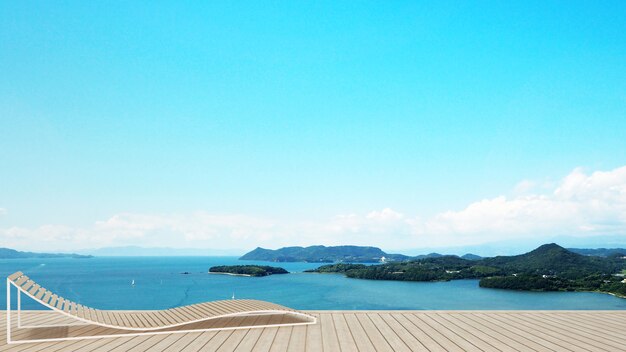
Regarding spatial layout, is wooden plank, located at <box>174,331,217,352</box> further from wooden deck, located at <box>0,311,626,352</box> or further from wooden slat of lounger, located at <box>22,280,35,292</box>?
wooden slat of lounger, located at <box>22,280,35,292</box>

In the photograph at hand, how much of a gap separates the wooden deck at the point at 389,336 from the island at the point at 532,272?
2313 inches

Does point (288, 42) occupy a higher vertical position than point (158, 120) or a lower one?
higher

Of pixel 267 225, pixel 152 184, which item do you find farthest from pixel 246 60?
pixel 267 225

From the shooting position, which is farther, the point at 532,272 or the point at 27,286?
the point at 532,272

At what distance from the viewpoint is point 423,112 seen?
32.2 metres

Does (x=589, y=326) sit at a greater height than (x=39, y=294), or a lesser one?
lesser

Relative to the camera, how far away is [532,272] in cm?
7225

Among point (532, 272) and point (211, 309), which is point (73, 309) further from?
point (532, 272)

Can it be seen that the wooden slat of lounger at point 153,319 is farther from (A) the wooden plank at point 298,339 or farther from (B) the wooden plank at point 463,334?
(B) the wooden plank at point 463,334

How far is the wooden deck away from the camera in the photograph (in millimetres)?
4973

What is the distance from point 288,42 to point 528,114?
17.8 m

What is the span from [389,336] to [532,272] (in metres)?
78.2

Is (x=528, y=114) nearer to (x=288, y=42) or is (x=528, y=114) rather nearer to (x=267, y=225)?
(x=288, y=42)

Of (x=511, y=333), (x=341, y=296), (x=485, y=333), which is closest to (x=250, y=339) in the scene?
(x=485, y=333)
